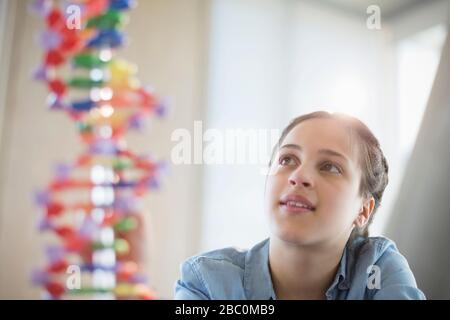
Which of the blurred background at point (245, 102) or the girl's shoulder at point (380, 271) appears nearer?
the girl's shoulder at point (380, 271)

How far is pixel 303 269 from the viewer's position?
87 cm

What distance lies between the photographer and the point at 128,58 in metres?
1.00

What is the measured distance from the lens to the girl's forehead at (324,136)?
32.9 inches

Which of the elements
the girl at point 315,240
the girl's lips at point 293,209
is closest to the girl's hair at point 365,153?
the girl at point 315,240

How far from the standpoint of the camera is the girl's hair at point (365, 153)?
881mm

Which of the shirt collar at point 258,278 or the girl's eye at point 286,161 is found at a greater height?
the girl's eye at point 286,161

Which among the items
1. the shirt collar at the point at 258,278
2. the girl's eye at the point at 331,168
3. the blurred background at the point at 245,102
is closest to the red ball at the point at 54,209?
the blurred background at the point at 245,102

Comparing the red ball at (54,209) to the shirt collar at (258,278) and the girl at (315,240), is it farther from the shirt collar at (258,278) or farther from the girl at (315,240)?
the shirt collar at (258,278)

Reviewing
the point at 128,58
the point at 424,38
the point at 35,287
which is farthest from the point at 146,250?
the point at 424,38

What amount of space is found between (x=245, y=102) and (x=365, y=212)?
328 millimetres

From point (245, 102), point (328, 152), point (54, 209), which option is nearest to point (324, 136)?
point (328, 152)

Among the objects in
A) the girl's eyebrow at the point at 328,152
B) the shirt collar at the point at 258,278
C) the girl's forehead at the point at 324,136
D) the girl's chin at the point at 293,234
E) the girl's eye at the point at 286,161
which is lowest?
the shirt collar at the point at 258,278

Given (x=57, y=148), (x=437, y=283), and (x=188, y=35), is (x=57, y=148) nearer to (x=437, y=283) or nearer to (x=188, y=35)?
(x=188, y=35)
